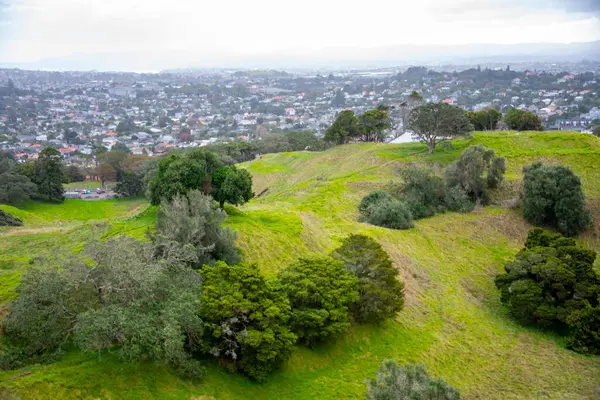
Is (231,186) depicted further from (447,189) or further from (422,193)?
(447,189)

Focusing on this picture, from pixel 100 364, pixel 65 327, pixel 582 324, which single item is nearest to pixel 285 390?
pixel 100 364

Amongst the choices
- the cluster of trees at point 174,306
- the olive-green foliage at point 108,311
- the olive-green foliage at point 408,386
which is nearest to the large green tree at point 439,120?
the cluster of trees at point 174,306

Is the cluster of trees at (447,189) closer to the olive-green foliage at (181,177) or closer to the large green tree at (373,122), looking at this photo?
the olive-green foliage at (181,177)

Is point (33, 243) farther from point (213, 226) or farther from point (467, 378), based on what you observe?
point (467, 378)

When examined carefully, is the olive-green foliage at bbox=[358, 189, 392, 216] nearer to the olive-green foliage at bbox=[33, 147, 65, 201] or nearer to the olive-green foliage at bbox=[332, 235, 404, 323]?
the olive-green foliage at bbox=[332, 235, 404, 323]

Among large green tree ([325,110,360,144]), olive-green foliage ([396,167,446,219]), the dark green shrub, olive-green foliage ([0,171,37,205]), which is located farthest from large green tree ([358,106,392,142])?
olive-green foliage ([0,171,37,205])

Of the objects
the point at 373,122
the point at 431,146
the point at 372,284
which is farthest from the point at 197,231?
the point at 373,122
